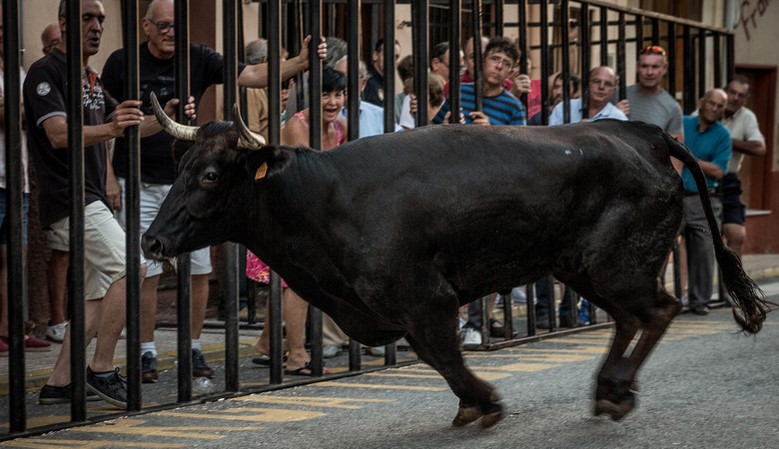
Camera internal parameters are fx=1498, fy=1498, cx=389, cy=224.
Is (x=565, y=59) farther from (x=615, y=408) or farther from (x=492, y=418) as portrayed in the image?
(x=492, y=418)

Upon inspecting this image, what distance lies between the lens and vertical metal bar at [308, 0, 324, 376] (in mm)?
8008

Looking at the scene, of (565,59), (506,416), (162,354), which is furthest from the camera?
(565,59)

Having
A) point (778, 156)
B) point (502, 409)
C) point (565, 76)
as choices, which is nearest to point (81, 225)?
point (502, 409)

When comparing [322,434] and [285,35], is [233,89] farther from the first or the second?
[285,35]

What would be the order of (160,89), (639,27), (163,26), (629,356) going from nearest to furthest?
(629,356) < (163,26) < (160,89) < (639,27)

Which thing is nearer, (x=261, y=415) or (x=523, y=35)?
(x=261, y=415)

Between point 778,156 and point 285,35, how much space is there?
10.2m

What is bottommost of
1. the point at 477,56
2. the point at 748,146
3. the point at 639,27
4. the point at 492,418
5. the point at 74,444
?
the point at 74,444

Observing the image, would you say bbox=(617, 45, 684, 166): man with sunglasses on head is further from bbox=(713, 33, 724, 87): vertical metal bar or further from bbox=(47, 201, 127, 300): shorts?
bbox=(47, 201, 127, 300): shorts

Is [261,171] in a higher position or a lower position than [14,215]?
higher

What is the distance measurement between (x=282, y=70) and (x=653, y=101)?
403 cm

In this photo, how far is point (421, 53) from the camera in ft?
28.8

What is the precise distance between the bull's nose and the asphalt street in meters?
0.80

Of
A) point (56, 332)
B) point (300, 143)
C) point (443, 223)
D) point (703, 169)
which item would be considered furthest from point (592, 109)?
point (443, 223)
